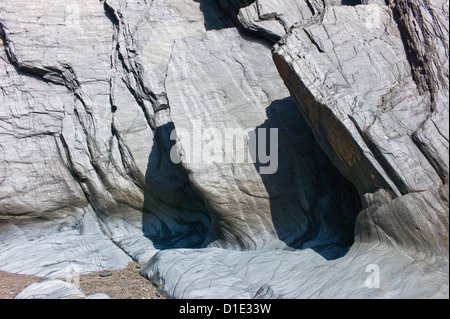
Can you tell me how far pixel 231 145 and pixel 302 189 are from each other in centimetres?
103

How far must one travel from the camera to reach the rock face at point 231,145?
4066 millimetres

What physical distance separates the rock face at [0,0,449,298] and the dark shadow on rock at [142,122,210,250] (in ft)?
0.10

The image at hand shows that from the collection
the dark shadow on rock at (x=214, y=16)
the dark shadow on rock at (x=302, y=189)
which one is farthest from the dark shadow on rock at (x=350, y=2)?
the dark shadow on rock at (x=214, y=16)

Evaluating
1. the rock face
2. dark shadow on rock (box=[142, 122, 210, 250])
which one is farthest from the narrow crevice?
dark shadow on rock (box=[142, 122, 210, 250])

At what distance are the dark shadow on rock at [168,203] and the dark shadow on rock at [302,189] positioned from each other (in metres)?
1.65

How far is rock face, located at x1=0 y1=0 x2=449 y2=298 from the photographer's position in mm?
4066

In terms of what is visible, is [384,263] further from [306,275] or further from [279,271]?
[279,271]

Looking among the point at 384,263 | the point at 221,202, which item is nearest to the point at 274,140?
the point at 221,202

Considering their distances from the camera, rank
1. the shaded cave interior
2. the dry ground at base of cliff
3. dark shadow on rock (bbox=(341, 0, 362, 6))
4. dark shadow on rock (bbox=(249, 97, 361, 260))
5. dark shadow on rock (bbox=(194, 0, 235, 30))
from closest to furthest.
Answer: the dry ground at base of cliff, the shaded cave interior, dark shadow on rock (bbox=(249, 97, 361, 260)), dark shadow on rock (bbox=(341, 0, 362, 6)), dark shadow on rock (bbox=(194, 0, 235, 30))

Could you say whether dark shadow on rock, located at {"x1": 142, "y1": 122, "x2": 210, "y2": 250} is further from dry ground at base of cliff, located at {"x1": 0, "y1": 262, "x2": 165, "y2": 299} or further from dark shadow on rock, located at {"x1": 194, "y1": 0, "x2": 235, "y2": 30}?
dark shadow on rock, located at {"x1": 194, "y1": 0, "x2": 235, "y2": 30}

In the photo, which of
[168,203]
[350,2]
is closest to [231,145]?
[168,203]

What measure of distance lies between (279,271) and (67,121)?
4.54 metres

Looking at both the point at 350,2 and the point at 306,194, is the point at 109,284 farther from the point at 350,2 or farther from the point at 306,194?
A: the point at 350,2

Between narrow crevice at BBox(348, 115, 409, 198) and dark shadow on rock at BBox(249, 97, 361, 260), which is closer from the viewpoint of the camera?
narrow crevice at BBox(348, 115, 409, 198)
